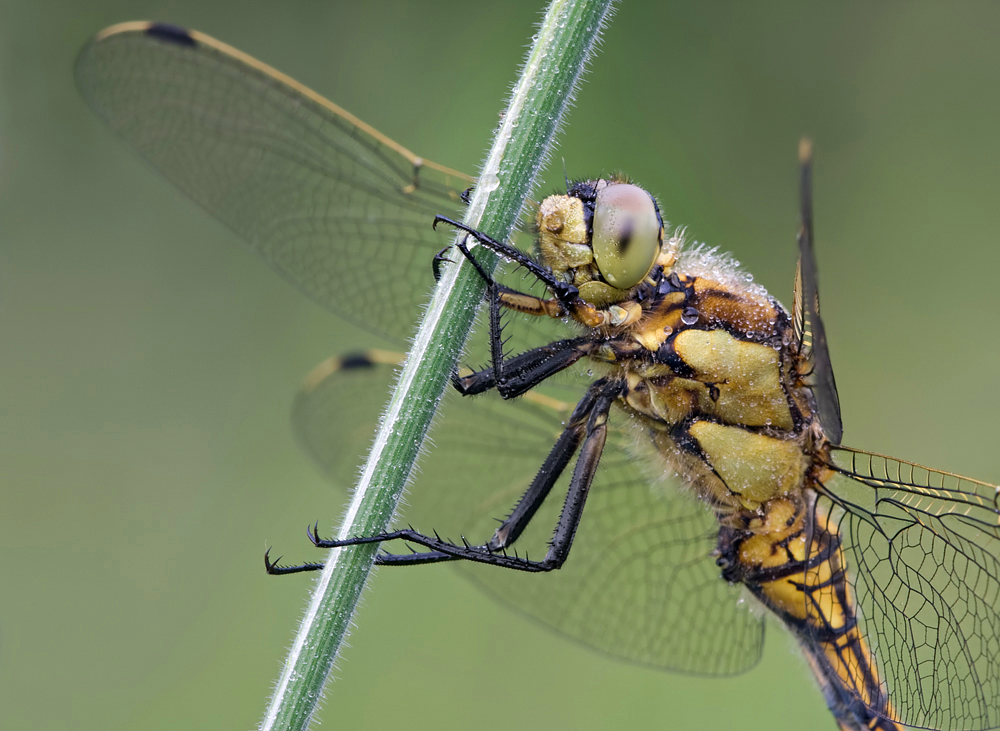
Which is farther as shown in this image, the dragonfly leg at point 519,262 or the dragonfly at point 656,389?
the dragonfly at point 656,389

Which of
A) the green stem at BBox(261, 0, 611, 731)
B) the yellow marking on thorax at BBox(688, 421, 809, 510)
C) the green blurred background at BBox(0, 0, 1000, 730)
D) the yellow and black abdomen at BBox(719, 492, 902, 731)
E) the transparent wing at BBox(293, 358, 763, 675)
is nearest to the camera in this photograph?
the green stem at BBox(261, 0, 611, 731)

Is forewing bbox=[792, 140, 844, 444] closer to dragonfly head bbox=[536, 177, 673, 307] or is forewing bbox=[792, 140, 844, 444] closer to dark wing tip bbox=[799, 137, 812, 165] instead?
dark wing tip bbox=[799, 137, 812, 165]

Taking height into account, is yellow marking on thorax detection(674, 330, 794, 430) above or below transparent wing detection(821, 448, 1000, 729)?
above

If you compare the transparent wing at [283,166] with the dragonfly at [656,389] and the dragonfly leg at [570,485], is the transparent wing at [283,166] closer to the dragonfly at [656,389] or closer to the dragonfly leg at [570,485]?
the dragonfly at [656,389]

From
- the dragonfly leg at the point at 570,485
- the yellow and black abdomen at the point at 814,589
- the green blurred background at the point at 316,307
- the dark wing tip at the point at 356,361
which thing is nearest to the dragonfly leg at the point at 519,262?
the dragonfly leg at the point at 570,485

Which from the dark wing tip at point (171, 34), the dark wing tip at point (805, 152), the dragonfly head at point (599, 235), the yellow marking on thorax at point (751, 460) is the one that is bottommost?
the yellow marking on thorax at point (751, 460)

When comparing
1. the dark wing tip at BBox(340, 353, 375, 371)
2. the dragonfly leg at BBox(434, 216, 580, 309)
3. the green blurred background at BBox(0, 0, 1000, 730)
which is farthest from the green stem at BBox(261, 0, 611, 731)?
the green blurred background at BBox(0, 0, 1000, 730)

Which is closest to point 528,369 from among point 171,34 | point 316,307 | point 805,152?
point 805,152

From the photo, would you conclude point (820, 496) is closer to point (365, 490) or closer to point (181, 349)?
point (365, 490)
